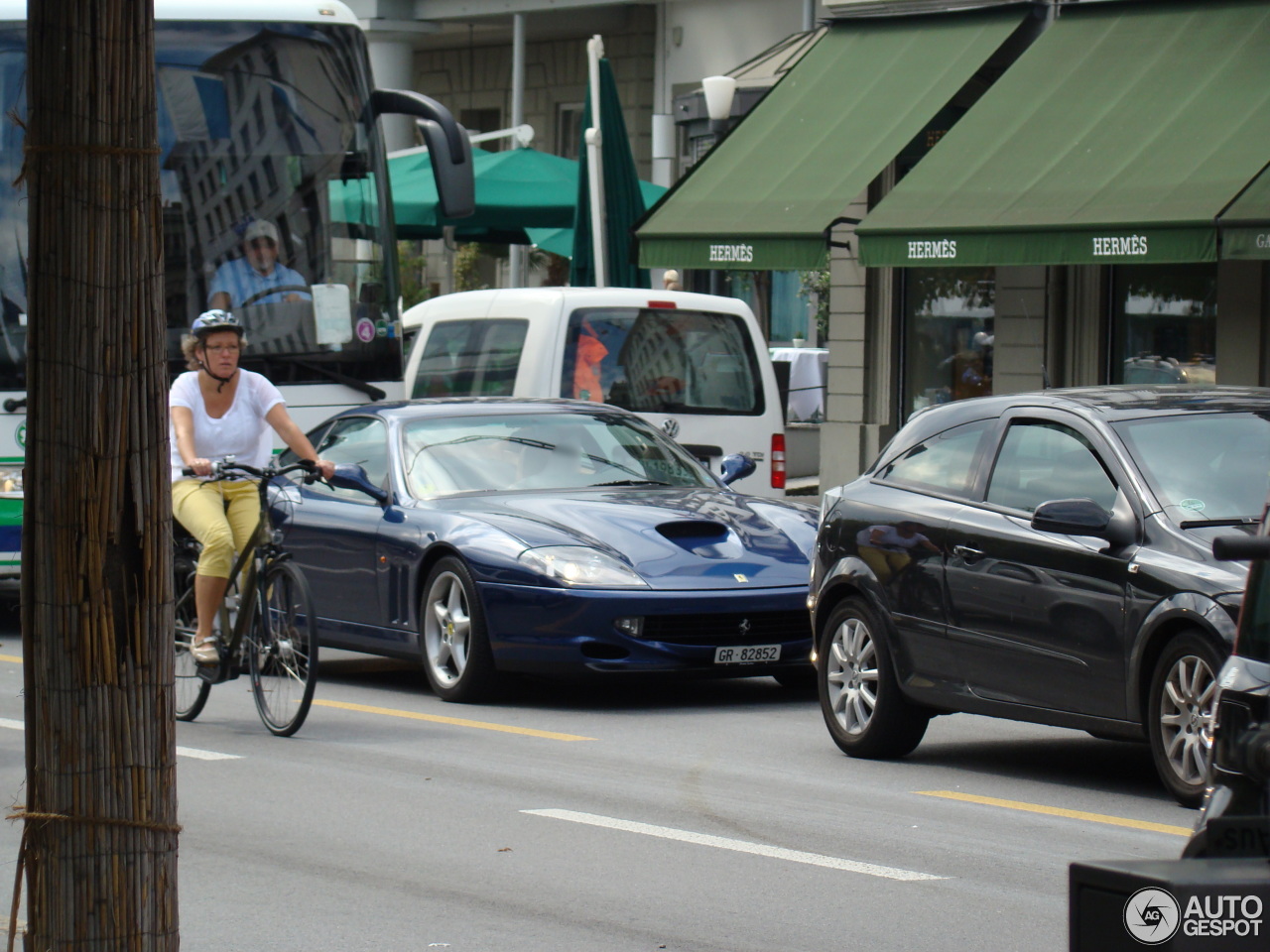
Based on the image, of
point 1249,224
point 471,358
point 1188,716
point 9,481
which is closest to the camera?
point 1188,716

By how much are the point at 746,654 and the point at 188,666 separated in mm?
2697

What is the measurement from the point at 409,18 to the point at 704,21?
547 cm

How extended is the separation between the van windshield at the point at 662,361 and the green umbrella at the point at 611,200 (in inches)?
180

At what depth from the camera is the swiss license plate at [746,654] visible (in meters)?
10.6

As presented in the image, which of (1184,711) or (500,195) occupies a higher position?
(500,195)

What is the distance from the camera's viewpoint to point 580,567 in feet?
34.6

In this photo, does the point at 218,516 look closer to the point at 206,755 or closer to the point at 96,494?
the point at 206,755

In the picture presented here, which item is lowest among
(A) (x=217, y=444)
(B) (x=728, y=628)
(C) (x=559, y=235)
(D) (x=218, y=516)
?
Result: (B) (x=728, y=628)

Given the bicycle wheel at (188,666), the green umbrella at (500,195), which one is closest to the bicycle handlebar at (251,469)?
the bicycle wheel at (188,666)

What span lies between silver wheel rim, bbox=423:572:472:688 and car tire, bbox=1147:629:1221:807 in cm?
418

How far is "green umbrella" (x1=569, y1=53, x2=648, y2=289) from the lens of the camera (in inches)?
813

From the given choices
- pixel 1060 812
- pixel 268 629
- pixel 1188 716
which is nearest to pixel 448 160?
pixel 268 629

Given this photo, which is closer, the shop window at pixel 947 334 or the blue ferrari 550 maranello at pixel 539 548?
the blue ferrari 550 maranello at pixel 539 548

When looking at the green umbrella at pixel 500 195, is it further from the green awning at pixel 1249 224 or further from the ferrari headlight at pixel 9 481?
the ferrari headlight at pixel 9 481
